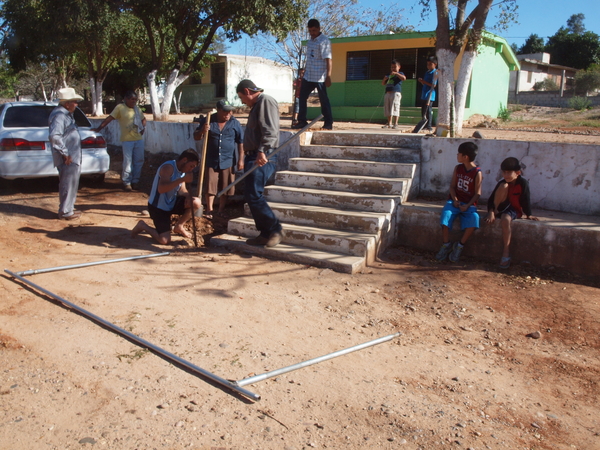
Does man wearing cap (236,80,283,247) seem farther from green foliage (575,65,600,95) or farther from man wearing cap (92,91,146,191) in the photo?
green foliage (575,65,600,95)

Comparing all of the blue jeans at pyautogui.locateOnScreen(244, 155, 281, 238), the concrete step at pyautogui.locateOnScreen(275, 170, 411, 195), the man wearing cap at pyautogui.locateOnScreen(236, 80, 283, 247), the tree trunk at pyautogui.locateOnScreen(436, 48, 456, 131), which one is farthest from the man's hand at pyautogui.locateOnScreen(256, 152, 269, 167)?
the tree trunk at pyautogui.locateOnScreen(436, 48, 456, 131)

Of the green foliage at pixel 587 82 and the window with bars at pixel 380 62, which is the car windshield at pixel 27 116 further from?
the green foliage at pixel 587 82

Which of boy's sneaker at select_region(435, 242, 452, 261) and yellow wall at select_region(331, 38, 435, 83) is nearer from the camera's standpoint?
boy's sneaker at select_region(435, 242, 452, 261)

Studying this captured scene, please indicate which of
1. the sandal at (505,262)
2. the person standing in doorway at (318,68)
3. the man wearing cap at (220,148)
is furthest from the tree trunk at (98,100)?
the sandal at (505,262)

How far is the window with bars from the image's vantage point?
52.2 ft

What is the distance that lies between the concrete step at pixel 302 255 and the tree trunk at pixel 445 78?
3.58 meters

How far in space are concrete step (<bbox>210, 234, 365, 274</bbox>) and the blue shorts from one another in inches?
40.3

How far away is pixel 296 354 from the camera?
→ 3504mm

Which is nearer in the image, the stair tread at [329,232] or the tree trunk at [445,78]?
the stair tread at [329,232]

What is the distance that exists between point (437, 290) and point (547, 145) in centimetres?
249

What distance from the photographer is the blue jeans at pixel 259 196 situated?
17.6 feet

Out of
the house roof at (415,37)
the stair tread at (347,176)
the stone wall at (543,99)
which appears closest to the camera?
the stair tread at (347,176)

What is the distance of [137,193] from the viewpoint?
888 centimetres

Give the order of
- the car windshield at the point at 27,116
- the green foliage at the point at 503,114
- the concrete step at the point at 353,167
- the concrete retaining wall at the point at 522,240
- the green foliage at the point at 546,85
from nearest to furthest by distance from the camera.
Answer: the concrete retaining wall at the point at 522,240 → the concrete step at the point at 353,167 → the car windshield at the point at 27,116 → the green foliage at the point at 503,114 → the green foliage at the point at 546,85
